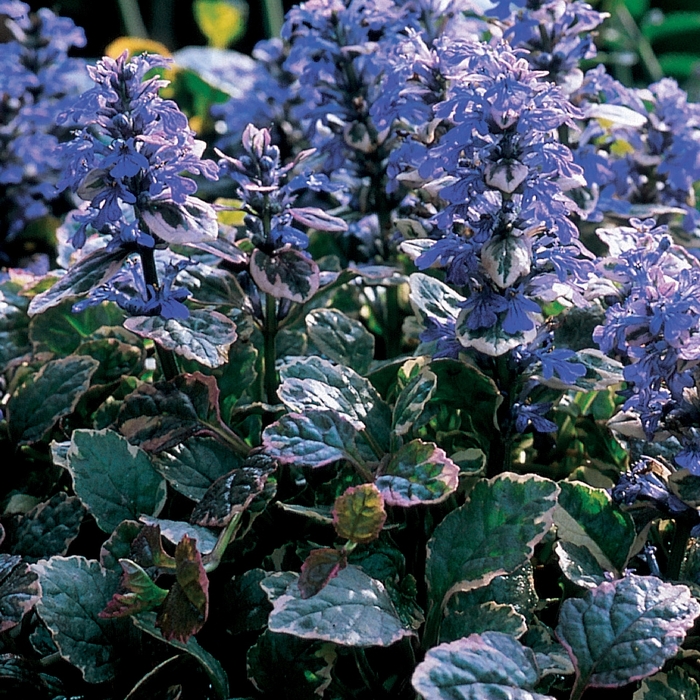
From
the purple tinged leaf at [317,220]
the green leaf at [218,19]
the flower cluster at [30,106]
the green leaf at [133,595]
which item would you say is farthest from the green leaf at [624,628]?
the green leaf at [218,19]

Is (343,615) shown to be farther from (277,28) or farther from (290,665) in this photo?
(277,28)

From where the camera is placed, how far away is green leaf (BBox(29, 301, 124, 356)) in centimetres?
115

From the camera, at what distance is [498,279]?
0.80m

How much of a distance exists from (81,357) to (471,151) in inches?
19.7

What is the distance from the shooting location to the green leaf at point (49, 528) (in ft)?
2.88

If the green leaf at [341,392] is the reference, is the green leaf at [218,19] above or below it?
above

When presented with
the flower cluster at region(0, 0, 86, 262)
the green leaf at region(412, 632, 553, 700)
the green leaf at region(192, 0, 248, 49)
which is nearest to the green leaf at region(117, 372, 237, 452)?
the green leaf at region(412, 632, 553, 700)

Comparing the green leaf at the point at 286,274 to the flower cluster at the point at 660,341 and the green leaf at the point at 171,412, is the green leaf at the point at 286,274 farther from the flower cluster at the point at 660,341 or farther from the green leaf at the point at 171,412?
the flower cluster at the point at 660,341

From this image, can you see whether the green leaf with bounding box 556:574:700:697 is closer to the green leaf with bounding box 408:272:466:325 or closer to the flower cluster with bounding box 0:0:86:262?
the green leaf with bounding box 408:272:466:325

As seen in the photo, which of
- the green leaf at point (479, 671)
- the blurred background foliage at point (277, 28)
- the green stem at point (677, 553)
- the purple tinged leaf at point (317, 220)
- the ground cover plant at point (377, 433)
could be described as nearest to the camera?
the green leaf at point (479, 671)

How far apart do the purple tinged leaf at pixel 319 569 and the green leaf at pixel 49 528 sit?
0.97 ft

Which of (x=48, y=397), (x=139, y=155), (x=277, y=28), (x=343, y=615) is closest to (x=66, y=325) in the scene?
(x=48, y=397)

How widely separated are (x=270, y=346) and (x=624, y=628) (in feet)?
1.57

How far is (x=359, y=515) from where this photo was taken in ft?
2.35
